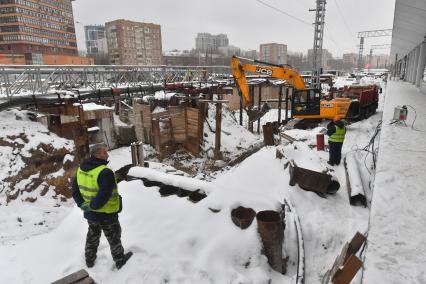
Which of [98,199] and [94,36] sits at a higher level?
[94,36]

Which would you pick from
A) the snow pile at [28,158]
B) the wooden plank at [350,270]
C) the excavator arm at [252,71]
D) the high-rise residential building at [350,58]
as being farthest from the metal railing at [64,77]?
the high-rise residential building at [350,58]

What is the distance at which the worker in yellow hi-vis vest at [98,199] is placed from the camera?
149 inches

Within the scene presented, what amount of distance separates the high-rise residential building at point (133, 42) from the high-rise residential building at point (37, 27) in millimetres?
11239

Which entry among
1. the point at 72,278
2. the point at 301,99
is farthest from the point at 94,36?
the point at 72,278

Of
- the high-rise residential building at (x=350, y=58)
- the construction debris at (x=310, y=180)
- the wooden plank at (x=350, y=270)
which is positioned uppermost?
the high-rise residential building at (x=350, y=58)

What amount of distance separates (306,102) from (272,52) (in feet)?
301

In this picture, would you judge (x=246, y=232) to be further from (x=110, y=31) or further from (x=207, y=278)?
(x=110, y=31)

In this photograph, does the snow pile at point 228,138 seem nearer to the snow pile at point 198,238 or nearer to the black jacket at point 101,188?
the snow pile at point 198,238

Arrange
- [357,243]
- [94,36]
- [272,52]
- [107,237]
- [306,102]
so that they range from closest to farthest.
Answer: [357,243]
[107,237]
[306,102]
[272,52]
[94,36]

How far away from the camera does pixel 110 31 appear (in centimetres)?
8262

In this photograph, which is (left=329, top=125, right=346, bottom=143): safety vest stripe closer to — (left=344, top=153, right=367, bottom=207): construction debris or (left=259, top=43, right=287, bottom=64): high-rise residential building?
(left=344, top=153, right=367, bottom=207): construction debris

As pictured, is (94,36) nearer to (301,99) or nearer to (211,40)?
(211,40)

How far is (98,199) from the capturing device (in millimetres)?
3750

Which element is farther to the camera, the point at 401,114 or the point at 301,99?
the point at 301,99
